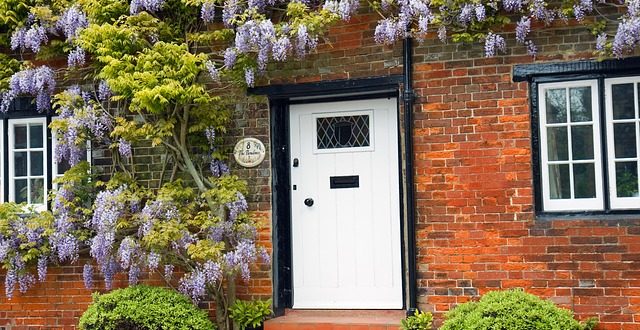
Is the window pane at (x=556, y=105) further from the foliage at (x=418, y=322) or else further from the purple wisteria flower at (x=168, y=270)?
the purple wisteria flower at (x=168, y=270)

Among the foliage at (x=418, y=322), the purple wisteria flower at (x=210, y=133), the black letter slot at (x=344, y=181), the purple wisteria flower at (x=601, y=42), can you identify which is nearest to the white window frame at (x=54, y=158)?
the purple wisteria flower at (x=210, y=133)

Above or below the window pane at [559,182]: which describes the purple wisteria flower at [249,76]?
above

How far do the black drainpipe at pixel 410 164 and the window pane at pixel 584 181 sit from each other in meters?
1.53

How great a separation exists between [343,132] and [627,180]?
288cm

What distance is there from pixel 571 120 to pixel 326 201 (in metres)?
2.64

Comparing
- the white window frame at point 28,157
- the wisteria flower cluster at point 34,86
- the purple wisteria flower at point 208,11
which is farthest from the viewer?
the white window frame at point 28,157

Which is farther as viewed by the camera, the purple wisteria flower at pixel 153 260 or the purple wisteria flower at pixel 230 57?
the purple wisteria flower at pixel 230 57

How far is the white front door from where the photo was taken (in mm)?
9289

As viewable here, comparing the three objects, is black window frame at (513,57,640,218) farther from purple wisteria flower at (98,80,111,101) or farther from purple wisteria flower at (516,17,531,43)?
purple wisteria flower at (98,80,111,101)

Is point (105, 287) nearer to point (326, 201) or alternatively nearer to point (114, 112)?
point (114, 112)

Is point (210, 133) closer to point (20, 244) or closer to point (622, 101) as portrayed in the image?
point (20, 244)

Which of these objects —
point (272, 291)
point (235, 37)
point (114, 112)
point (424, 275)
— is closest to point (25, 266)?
point (114, 112)

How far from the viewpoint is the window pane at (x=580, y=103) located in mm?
8430

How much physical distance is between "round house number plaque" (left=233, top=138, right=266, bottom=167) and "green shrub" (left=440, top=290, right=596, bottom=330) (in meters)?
2.74
